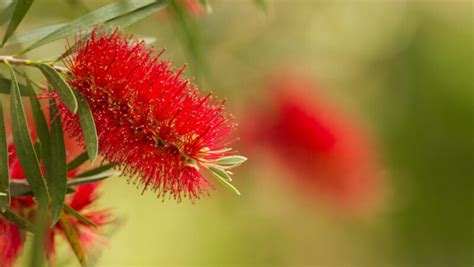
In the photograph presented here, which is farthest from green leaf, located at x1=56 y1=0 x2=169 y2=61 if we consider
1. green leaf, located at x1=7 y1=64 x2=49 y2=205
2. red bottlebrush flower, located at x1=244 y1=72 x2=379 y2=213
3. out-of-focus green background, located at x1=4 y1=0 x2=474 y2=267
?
out-of-focus green background, located at x1=4 y1=0 x2=474 y2=267

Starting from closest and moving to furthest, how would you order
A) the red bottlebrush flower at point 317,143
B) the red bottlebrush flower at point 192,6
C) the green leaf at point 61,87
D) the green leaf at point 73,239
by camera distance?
the green leaf at point 61,87
the green leaf at point 73,239
the red bottlebrush flower at point 192,6
the red bottlebrush flower at point 317,143

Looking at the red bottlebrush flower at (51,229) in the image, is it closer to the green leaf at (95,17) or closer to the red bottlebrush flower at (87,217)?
the red bottlebrush flower at (87,217)

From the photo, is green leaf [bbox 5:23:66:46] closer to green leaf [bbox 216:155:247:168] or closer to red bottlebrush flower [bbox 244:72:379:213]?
green leaf [bbox 216:155:247:168]

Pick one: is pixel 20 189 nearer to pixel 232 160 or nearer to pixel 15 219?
pixel 15 219

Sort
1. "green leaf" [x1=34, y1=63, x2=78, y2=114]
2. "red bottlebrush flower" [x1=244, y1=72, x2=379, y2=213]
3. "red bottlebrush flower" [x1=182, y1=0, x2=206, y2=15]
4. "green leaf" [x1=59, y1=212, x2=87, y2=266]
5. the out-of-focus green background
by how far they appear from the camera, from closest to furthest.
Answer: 1. "green leaf" [x1=34, y1=63, x2=78, y2=114]
2. "green leaf" [x1=59, y1=212, x2=87, y2=266]
3. "red bottlebrush flower" [x1=182, y1=0, x2=206, y2=15]
4. "red bottlebrush flower" [x1=244, y1=72, x2=379, y2=213]
5. the out-of-focus green background

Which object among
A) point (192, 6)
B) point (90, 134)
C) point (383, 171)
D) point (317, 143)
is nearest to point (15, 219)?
point (90, 134)

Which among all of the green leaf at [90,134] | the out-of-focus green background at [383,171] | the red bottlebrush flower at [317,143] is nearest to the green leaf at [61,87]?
the green leaf at [90,134]
